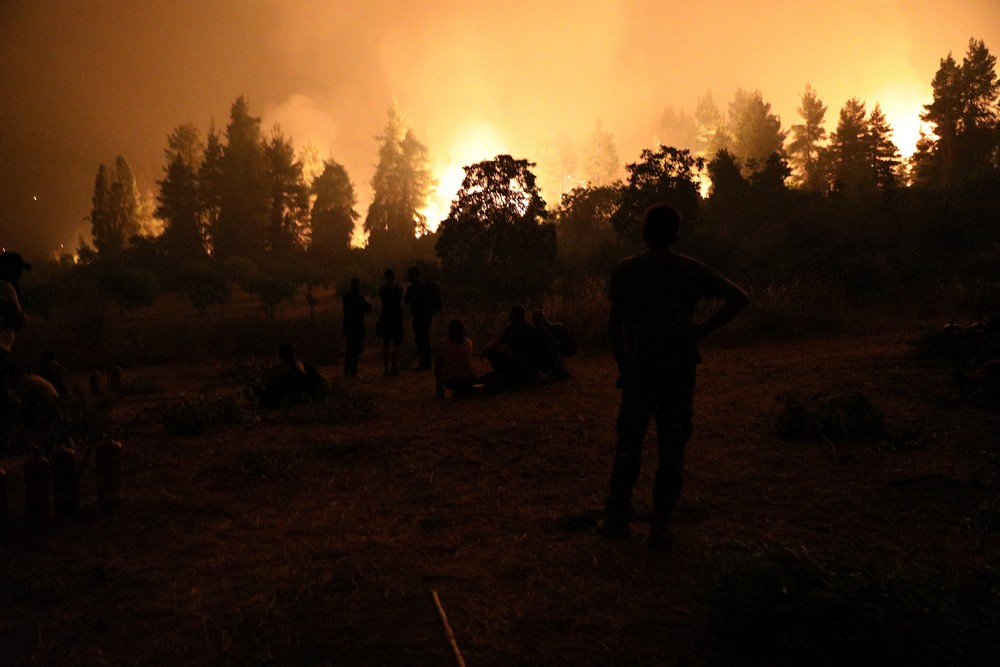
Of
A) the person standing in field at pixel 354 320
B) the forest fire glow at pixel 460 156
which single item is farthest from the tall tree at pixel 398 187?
the person standing in field at pixel 354 320

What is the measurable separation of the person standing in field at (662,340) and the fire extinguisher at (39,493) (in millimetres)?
4017

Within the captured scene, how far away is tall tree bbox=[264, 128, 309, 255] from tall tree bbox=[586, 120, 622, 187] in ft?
123

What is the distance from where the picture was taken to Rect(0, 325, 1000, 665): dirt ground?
311 cm

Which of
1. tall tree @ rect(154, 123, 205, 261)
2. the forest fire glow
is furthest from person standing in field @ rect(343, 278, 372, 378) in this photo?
the forest fire glow

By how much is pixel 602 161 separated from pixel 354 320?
74.4 metres

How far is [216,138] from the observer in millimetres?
56000

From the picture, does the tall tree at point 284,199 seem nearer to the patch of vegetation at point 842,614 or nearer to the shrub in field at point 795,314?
the shrub in field at point 795,314

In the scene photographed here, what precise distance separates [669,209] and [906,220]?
34751 millimetres

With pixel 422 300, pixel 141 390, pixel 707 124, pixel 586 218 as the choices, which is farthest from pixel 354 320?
pixel 707 124

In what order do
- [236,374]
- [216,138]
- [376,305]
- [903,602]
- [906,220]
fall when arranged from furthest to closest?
[216,138]
[906,220]
[376,305]
[236,374]
[903,602]

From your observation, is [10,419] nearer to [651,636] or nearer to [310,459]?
[310,459]

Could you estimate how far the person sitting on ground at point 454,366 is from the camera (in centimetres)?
1016

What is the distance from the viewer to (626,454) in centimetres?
427

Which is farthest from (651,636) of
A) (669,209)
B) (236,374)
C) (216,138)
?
(216,138)
